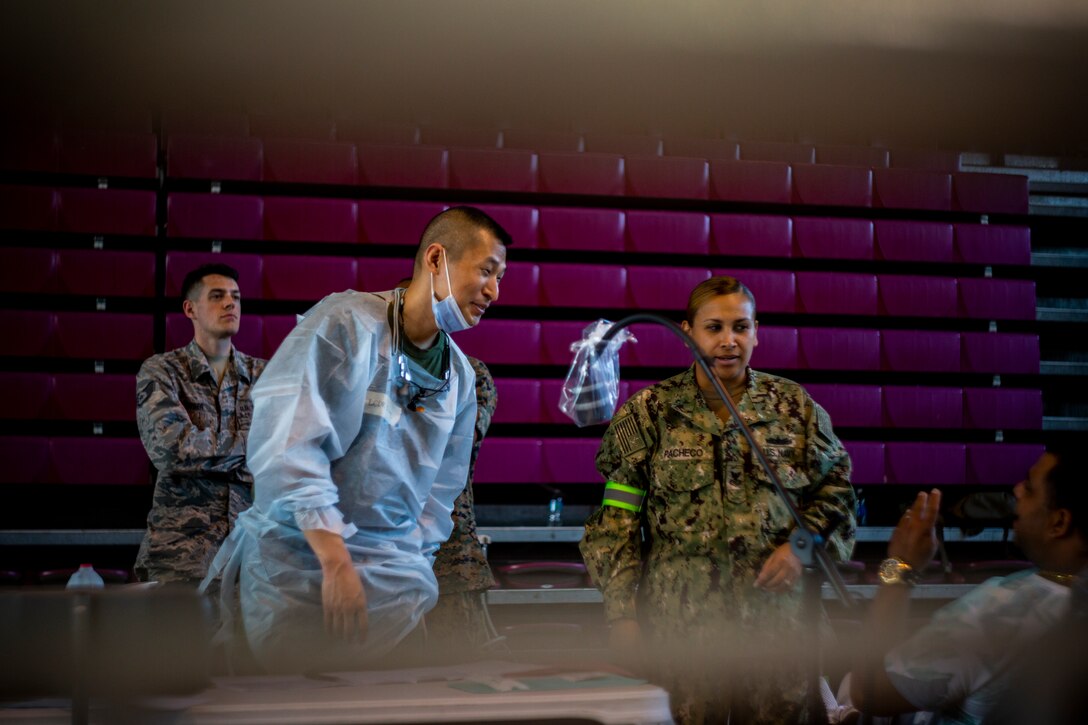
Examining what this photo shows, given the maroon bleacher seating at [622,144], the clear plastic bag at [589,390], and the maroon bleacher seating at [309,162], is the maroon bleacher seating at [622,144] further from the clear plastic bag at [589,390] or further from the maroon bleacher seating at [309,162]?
the clear plastic bag at [589,390]

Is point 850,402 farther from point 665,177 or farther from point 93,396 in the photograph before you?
point 93,396

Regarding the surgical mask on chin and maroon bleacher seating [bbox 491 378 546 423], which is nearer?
the surgical mask on chin

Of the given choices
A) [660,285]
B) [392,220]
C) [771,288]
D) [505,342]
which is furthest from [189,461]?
[771,288]

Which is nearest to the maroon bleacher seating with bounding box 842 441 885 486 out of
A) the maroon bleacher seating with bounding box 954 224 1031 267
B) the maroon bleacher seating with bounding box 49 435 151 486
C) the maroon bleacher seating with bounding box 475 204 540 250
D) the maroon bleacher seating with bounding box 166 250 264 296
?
the maroon bleacher seating with bounding box 954 224 1031 267

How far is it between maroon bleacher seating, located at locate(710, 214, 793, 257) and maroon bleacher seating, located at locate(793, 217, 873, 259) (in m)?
0.07

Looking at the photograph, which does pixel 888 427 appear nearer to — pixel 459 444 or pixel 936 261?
pixel 936 261

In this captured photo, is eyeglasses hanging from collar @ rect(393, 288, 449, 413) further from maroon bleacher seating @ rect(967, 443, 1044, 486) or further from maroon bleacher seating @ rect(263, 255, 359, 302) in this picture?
maroon bleacher seating @ rect(967, 443, 1044, 486)

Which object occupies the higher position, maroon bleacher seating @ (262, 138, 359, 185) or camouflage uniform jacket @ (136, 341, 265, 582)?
maroon bleacher seating @ (262, 138, 359, 185)

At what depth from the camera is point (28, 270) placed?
536 centimetres

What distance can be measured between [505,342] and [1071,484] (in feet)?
14.6

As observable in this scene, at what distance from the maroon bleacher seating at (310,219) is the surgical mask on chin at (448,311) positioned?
414 centimetres

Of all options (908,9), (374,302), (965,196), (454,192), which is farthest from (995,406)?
(374,302)

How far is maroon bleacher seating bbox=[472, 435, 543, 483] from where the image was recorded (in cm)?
541

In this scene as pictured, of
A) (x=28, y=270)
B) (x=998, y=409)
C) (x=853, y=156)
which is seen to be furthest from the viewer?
(x=853, y=156)
